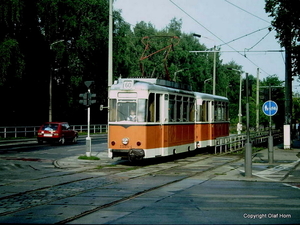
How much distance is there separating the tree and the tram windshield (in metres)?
12.5

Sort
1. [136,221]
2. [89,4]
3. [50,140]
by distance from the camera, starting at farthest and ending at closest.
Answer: [89,4] → [50,140] → [136,221]

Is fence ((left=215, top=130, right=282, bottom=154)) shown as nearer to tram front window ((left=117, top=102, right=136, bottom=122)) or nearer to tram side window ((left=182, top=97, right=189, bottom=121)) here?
tram side window ((left=182, top=97, right=189, bottom=121))

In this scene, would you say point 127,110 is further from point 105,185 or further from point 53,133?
point 53,133

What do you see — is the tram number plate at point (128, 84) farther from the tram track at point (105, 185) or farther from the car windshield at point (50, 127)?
the car windshield at point (50, 127)

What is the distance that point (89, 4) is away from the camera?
53.0 meters

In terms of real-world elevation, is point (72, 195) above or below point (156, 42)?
below

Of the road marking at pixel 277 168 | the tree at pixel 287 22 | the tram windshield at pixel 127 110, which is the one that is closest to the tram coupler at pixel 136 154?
the tram windshield at pixel 127 110

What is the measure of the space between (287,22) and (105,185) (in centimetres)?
1842

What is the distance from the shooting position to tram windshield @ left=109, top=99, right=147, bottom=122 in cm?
1978

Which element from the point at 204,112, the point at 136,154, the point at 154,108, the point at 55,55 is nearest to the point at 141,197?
the point at 136,154

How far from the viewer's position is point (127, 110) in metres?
20.0

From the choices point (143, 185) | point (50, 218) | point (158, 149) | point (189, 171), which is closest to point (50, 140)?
point (158, 149)

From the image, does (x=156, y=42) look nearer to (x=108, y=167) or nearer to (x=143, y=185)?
(x=108, y=167)

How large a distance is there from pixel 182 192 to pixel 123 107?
7936mm
